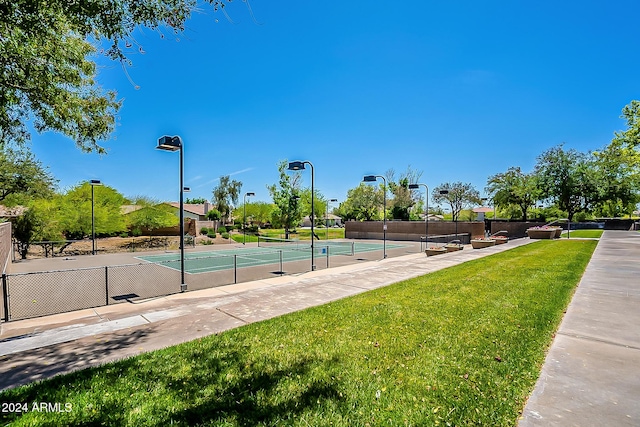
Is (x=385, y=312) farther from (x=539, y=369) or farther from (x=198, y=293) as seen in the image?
→ (x=198, y=293)

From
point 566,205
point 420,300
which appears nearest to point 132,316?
point 420,300

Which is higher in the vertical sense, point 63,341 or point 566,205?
point 566,205

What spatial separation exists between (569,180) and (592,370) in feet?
175

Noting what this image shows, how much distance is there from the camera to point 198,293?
968cm

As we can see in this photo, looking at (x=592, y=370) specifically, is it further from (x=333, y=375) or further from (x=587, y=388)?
(x=333, y=375)

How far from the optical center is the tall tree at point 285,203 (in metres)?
42.6

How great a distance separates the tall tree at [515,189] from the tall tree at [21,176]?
5390cm

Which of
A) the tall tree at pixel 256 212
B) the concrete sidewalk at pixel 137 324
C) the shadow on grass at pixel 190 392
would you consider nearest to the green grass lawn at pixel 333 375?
the shadow on grass at pixel 190 392

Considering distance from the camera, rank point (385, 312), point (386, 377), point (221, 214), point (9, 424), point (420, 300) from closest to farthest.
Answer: point (9, 424) < point (386, 377) < point (385, 312) < point (420, 300) < point (221, 214)

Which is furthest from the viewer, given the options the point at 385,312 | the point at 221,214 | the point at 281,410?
the point at 221,214

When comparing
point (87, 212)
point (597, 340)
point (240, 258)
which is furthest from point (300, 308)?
point (87, 212)

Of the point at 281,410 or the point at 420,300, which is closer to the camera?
the point at 281,410

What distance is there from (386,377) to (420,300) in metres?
4.14

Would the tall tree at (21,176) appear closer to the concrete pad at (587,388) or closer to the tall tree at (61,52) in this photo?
the tall tree at (61,52)
